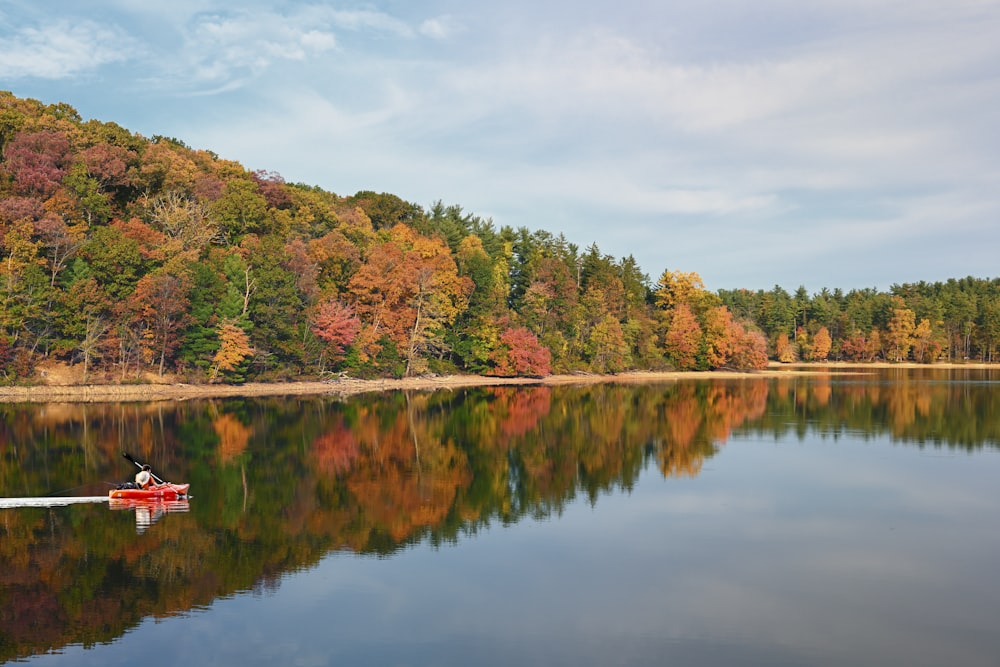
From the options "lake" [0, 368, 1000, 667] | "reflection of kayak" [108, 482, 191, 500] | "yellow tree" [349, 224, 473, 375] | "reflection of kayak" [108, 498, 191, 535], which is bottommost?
"lake" [0, 368, 1000, 667]

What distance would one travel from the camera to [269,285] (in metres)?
54.3

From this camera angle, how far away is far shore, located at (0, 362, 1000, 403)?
146 feet

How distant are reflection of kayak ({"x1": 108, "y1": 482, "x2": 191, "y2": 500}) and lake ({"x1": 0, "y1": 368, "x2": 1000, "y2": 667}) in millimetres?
457

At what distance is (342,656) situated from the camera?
34.8ft

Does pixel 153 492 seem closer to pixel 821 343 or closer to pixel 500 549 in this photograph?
pixel 500 549

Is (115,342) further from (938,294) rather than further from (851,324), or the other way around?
(938,294)

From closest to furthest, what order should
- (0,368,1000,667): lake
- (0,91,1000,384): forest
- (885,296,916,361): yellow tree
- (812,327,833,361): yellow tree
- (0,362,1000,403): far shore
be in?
(0,368,1000,667): lake, (0,362,1000,403): far shore, (0,91,1000,384): forest, (885,296,916,361): yellow tree, (812,327,833,361): yellow tree

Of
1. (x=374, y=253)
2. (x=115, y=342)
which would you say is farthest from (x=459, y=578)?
(x=374, y=253)

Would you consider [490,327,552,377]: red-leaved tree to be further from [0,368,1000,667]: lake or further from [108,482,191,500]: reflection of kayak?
[108,482,191,500]: reflection of kayak

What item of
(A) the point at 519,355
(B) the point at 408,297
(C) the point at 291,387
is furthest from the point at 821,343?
(C) the point at 291,387

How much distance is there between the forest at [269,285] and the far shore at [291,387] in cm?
110

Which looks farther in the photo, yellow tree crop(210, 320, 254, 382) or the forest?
yellow tree crop(210, 320, 254, 382)

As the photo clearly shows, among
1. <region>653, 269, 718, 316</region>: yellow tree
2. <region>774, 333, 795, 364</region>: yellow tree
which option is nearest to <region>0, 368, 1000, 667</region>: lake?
<region>653, 269, 718, 316</region>: yellow tree

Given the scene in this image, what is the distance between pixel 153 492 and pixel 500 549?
977 centimetres
